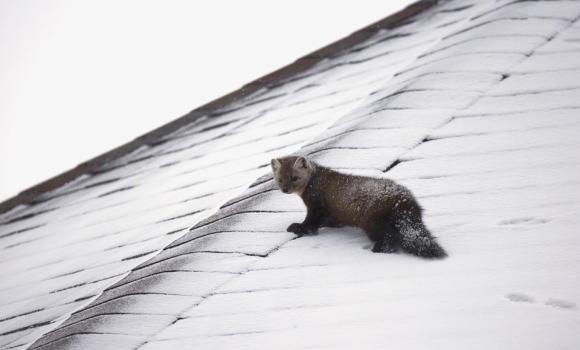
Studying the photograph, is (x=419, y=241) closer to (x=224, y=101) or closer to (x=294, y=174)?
(x=294, y=174)

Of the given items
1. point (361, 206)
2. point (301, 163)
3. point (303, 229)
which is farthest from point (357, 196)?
point (301, 163)

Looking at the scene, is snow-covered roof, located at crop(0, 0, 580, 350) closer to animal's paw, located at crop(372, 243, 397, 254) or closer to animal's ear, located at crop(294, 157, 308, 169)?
animal's paw, located at crop(372, 243, 397, 254)

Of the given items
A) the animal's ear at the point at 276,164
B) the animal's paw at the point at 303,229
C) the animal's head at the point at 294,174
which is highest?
the animal's ear at the point at 276,164

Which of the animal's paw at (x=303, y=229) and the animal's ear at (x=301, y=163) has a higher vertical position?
the animal's ear at (x=301, y=163)

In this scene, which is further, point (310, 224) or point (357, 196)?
point (310, 224)

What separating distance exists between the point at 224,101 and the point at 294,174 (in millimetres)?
5318

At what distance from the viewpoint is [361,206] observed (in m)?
2.36

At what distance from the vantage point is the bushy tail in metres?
2.11

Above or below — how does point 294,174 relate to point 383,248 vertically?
above

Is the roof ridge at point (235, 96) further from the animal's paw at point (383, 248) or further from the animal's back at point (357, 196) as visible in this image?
the animal's paw at point (383, 248)

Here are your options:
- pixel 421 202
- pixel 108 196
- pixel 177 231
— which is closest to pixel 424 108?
pixel 421 202

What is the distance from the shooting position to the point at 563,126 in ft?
9.30

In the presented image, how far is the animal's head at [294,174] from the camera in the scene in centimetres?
272

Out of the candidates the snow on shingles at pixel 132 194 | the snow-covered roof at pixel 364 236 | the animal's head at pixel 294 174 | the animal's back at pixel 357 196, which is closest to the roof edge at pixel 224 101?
the snow on shingles at pixel 132 194
